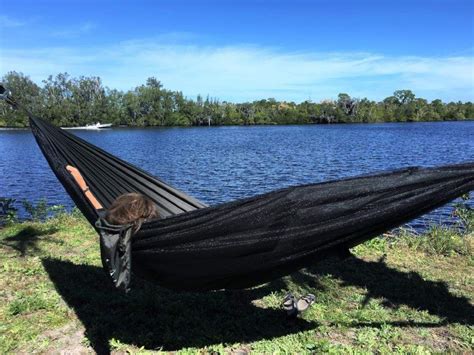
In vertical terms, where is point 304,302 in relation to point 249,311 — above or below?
above

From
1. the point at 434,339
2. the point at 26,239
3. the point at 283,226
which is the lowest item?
the point at 26,239

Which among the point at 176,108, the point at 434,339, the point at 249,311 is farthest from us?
the point at 176,108

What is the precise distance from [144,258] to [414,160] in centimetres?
2169

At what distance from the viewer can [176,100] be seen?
8500cm

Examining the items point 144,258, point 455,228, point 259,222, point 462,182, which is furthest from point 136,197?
point 455,228

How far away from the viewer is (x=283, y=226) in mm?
2539

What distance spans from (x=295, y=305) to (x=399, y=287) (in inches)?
48.5

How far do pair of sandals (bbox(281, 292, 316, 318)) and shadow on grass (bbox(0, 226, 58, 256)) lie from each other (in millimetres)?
3174

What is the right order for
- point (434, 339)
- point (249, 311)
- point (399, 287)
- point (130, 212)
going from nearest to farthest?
point (130, 212) → point (434, 339) → point (249, 311) → point (399, 287)

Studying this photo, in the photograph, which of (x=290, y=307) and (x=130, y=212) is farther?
(x=290, y=307)

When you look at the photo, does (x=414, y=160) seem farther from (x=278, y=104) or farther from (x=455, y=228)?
(x=278, y=104)

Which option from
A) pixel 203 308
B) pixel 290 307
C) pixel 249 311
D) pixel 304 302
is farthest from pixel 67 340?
pixel 304 302

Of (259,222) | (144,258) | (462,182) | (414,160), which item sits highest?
(462,182)

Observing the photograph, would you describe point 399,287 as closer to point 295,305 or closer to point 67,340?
point 295,305
